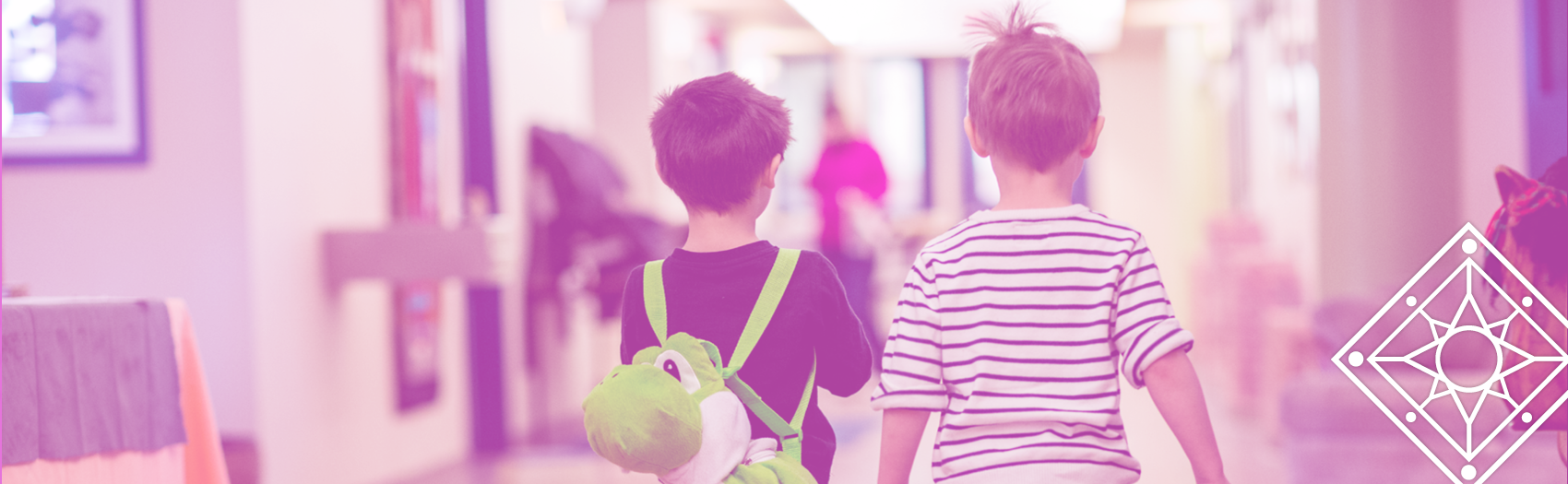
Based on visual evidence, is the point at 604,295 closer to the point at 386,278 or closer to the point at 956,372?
the point at 386,278

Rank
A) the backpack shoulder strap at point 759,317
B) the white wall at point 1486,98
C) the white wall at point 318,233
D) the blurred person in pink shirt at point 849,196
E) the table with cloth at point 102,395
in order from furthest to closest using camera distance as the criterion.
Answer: the blurred person in pink shirt at point 849,196
the white wall at point 318,233
the white wall at point 1486,98
the table with cloth at point 102,395
the backpack shoulder strap at point 759,317

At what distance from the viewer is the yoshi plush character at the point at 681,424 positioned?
1.43 m

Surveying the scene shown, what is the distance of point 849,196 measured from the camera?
6355 mm

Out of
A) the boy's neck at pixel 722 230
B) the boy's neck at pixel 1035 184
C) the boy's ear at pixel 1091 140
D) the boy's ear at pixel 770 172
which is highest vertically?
the boy's ear at pixel 1091 140

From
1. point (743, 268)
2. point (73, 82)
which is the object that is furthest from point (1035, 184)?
point (73, 82)

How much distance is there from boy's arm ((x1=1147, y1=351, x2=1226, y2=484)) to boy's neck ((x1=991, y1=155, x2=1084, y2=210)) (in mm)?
204

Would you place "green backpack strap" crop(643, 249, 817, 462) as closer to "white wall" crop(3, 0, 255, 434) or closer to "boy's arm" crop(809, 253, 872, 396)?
"boy's arm" crop(809, 253, 872, 396)

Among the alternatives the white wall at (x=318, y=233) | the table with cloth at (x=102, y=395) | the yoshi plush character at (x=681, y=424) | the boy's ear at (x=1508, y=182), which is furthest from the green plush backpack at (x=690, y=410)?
the white wall at (x=318, y=233)

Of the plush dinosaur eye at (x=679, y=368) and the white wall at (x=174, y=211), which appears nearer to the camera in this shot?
the plush dinosaur eye at (x=679, y=368)

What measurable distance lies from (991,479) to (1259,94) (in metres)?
6.07

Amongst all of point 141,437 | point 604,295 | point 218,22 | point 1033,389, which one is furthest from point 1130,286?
point 604,295

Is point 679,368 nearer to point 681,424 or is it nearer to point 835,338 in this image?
point 681,424

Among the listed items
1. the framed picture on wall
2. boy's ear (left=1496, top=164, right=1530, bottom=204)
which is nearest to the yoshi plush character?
boy's ear (left=1496, top=164, right=1530, bottom=204)

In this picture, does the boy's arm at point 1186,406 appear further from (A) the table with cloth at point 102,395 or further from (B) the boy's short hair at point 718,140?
(A) the table with cloth at point 102,395
